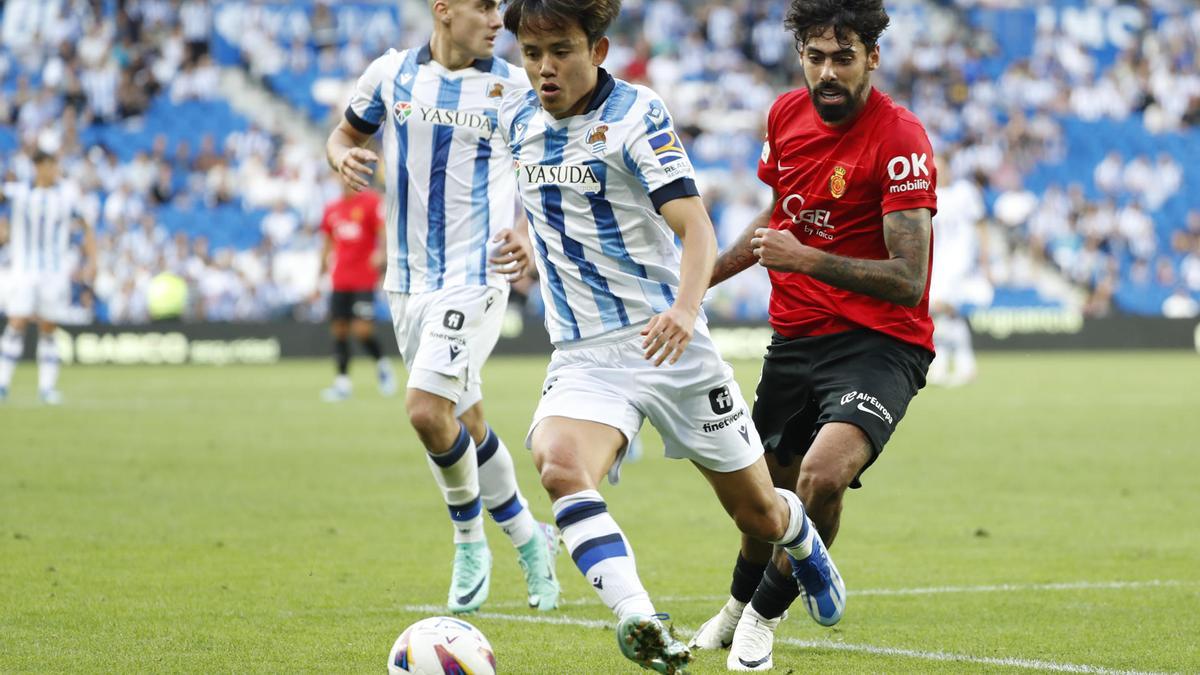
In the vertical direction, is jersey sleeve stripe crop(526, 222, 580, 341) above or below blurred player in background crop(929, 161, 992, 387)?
above

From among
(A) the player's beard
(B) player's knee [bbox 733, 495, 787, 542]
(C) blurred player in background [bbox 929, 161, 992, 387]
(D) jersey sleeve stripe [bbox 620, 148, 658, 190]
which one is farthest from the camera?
(C) blurred player in background [bbox 929, 161, 992, 387]

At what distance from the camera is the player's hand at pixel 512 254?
6.32m

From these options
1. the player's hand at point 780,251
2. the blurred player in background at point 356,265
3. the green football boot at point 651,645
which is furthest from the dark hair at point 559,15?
the blurred player in background at point 356,265

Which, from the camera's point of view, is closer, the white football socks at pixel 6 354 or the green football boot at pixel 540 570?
the green football boot at pixel 540 570

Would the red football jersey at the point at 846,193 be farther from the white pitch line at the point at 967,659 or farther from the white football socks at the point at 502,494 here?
the white football socks at the point at 502,494

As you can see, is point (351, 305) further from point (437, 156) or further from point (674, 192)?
point (674, 192)

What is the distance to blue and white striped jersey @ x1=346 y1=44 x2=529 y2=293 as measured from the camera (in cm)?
720

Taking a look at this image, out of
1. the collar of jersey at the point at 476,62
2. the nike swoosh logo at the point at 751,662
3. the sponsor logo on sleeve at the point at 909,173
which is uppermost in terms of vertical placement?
the sponsor logo on sleeve at the point at 909,173

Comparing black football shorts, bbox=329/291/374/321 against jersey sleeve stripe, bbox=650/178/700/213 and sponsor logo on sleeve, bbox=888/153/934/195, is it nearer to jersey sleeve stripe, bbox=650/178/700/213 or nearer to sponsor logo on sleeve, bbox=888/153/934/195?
sponsor logo on sleeve, bbox=888/153/934/195

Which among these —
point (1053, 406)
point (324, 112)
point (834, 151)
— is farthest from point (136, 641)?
point (324, 112)

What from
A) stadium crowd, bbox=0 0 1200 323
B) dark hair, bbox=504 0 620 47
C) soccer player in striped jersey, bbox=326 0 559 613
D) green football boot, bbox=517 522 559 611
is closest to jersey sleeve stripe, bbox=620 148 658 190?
dark hair, bbox=504 0 620 47

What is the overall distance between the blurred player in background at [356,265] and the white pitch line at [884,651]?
42.9ft

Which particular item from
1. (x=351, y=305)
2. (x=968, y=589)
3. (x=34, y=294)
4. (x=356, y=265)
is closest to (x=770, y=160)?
(x=968, y=589)

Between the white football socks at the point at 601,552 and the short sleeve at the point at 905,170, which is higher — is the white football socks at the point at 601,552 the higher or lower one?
the lower one
